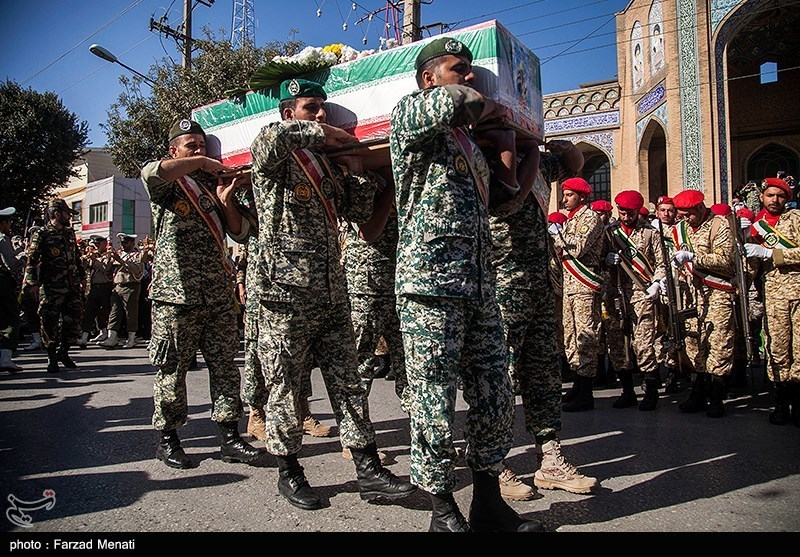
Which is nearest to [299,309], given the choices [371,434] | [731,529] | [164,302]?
[371,434]

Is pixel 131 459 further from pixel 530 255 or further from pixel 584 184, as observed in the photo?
pixel 584 184

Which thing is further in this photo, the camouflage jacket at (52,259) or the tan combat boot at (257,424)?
the camouflage jacket at (52,259)

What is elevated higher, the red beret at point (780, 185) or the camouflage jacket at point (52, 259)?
the red beret at point (780, 185)

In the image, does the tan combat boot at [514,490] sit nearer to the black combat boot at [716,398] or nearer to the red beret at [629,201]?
the black combat boot at [716,398]

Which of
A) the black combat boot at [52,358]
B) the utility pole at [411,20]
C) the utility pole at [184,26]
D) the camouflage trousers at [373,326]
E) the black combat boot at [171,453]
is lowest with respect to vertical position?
the black combat boot at [171,453]

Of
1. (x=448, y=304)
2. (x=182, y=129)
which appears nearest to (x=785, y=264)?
(x=448, y=304)

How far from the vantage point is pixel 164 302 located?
356 centimetres

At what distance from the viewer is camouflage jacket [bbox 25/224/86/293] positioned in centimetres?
732

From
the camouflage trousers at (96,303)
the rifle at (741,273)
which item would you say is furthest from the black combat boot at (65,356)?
the rifle at (741,273)

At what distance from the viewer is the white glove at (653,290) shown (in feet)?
18.0

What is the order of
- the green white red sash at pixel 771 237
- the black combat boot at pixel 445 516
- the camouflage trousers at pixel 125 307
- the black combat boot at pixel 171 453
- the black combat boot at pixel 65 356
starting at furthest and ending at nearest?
the camouflage trousers at pixel 125 307, the black combat boot at pixel 65 356, the green white red sash at pixel 771 237, the black combat boot at pixel 171 453, the black combat boot at pixel 445 516

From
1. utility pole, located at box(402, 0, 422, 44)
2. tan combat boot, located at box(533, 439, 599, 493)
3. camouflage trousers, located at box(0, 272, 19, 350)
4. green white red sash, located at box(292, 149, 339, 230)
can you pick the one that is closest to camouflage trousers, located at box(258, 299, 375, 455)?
green white red sash, located at box(292, 149, 339, 230)

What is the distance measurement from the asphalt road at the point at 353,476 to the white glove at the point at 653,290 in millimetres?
1138
